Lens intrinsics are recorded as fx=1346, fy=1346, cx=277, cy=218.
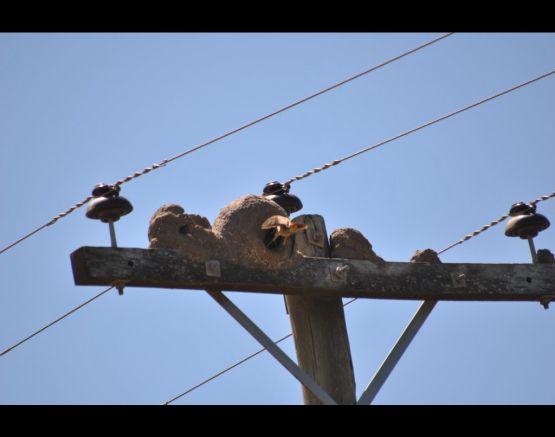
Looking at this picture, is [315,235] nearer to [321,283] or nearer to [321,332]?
[321,283]

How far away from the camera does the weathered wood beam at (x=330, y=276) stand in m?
6.52

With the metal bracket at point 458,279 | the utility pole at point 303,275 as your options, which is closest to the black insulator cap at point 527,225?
the utility pole at point 303,275

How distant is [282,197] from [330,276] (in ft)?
2.61

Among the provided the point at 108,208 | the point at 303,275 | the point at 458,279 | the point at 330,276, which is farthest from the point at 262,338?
the point at 458,279

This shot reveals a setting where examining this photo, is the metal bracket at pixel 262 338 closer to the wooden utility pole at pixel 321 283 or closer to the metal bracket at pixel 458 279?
the wooden utility pole at pixel 321 283

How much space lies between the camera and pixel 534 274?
7.83 meters

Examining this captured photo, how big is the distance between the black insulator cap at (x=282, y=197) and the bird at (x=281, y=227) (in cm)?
66

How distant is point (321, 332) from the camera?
742cm

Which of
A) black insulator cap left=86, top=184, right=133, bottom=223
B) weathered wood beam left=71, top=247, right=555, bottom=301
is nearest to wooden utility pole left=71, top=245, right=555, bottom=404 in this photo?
weathered wood beam left=71, top=247, right=555, bottom=301

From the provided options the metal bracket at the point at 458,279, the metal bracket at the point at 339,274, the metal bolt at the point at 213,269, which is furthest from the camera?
the metal bracket at the point at 458,279

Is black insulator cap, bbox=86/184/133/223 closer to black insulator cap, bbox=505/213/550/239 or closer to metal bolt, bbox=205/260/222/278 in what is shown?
metal bolt, bbox=205/260/222/278

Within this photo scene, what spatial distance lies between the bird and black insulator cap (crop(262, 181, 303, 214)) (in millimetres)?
655

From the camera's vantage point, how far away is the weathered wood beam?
21.4ft
